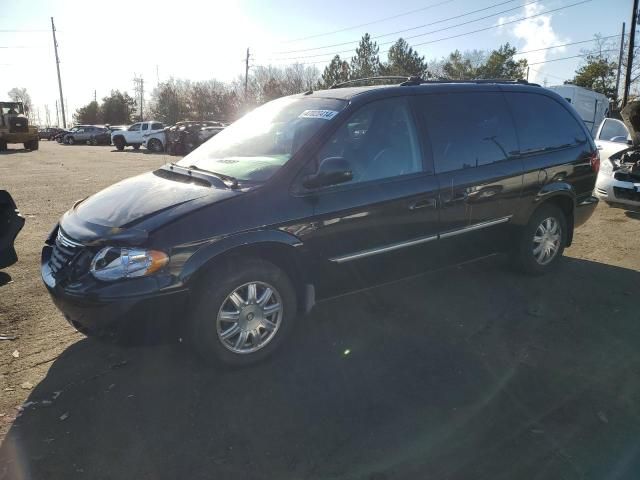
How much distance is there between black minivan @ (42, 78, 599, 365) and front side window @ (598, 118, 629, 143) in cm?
689

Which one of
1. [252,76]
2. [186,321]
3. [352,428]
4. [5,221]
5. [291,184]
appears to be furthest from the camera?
[252,76]

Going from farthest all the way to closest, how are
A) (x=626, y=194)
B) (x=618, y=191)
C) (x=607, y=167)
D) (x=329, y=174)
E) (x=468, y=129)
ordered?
(x=607, y=167) < (x=618, y=191) < (x=626, y=194) < (x=468, y=129) < (x=329, y=174)

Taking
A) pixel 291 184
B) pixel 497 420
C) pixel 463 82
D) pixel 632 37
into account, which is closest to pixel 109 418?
pixel 291 184

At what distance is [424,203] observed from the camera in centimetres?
393

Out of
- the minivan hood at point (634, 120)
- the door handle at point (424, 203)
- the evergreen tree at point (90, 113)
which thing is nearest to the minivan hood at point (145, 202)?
the door handle at point (424, 203)

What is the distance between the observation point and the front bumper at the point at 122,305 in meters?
2.87

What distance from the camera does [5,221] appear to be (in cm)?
441

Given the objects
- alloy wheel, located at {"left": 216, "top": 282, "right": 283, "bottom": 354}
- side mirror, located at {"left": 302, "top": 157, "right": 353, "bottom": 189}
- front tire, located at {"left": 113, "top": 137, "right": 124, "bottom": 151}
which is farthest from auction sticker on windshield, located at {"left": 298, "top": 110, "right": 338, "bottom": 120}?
front tire, located at {"left": 113, "top": 137, "right": 124, "bottom": 151}

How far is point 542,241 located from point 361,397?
3050 mm

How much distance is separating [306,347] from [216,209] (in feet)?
4.24

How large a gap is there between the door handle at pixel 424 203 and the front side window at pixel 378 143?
0.24 m

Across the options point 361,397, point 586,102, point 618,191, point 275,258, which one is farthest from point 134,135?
point 361,397

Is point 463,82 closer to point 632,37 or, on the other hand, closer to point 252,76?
point 632,37

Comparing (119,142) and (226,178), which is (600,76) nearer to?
(119,142)
